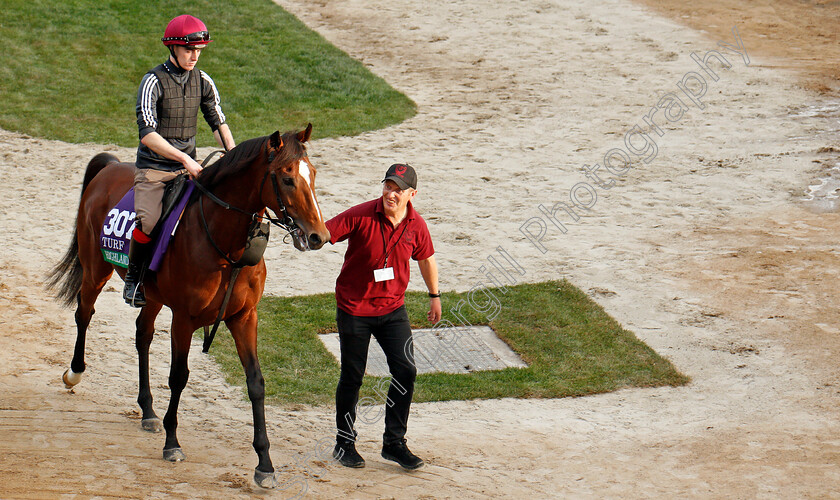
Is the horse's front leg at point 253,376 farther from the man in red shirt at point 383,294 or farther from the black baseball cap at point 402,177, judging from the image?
the black baseball cap at point 402,177

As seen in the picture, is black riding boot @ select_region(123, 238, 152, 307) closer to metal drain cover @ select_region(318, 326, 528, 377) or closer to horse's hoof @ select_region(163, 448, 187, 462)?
horse's hoof @ select_region(163, 448, 187, 462)

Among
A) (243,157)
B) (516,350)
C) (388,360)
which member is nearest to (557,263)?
(516,350)

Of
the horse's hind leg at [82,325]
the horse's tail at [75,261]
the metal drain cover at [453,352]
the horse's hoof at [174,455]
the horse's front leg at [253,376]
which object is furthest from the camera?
the metal drain cover at [453,352]

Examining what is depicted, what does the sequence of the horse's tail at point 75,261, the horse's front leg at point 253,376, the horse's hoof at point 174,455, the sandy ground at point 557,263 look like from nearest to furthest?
the horse's front leg at point 253,376
the horse's hoof at point 174,455
the sandy ground at point 557,263
the horse's tail at point 75,261

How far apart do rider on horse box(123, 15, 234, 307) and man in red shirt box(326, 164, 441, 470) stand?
122cm

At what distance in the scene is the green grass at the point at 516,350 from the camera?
816 centimetres

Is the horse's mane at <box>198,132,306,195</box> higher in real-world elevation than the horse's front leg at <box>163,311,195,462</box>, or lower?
higher

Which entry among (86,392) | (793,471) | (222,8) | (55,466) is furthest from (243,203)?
(222,8)

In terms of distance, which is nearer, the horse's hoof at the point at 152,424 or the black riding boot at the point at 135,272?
the black riding boot at the point at 135,272

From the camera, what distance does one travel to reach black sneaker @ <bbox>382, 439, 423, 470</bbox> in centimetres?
654

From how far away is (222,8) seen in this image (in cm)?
2038

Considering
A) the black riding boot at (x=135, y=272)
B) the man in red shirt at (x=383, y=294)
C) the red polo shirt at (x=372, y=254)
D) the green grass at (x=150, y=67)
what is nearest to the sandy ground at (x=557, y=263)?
the man in red shirt at (x=383, y=294)

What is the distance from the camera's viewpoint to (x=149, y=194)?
645 cm

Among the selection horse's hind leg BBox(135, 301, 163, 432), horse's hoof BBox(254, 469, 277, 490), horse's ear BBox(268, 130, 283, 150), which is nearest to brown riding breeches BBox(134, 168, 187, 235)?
horse's hind leg BBox(135, 301, 163, 432)
